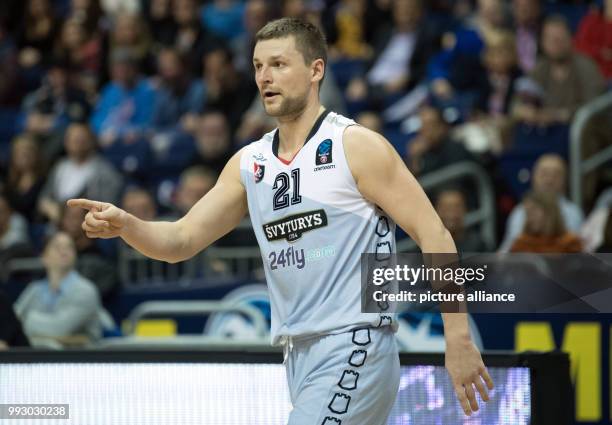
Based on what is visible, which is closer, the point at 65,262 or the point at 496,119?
the point at 65,262

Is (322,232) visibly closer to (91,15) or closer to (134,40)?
(134,40)

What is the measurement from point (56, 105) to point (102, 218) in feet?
33.6

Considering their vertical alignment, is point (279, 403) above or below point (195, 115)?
below

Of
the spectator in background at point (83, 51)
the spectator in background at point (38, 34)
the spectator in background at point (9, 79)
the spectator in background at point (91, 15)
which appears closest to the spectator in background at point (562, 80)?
the spectator in background at point (83, 51)

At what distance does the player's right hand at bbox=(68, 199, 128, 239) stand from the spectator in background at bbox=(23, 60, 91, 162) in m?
9.42

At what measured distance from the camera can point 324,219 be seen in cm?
442

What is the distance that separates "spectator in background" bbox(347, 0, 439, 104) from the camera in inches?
484

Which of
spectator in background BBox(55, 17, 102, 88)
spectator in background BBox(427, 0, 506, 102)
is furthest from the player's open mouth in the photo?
spectator in background BBox(55, 17, 102, 88)

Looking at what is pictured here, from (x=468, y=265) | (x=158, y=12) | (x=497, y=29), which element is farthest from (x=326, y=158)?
(x=158, y=12)

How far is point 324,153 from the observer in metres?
4.47

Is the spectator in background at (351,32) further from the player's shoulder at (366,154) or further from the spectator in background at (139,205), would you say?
the player's shoulder at (366,154)

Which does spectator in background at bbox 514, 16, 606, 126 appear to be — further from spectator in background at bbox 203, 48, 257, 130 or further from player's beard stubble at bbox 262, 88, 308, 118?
player's beard stubble at bbox 262, 88, 308, 118

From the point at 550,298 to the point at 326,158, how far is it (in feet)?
10.3

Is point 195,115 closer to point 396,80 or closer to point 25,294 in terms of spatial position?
point 396,80
